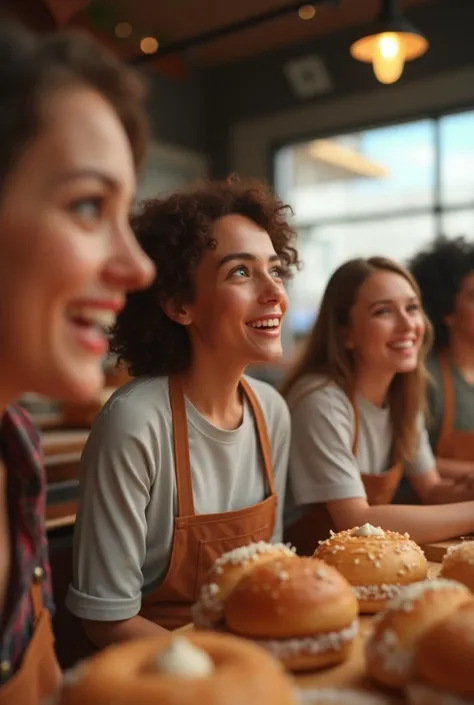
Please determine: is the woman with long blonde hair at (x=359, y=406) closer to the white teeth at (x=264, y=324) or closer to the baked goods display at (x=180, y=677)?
the white teeth at (x=264, y=324)

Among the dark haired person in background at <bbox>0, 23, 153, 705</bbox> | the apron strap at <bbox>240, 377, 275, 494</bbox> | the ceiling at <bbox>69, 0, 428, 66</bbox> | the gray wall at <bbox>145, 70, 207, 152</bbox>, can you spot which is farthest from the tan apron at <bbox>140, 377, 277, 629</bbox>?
the gray wall at <bbox>145, 70, 207, 152</bbox>

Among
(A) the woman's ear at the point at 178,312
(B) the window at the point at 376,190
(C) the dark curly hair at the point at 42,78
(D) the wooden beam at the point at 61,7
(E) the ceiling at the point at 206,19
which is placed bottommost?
(A) the woman's ear at the point at 178,312

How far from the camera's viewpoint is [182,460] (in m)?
1.56

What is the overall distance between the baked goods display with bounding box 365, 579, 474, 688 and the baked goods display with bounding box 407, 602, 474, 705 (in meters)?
0.02

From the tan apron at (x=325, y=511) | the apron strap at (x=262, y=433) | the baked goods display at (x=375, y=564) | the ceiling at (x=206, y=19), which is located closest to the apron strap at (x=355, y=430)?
the tan apron at (x=325, y=511)

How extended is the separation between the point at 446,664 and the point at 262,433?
99cm

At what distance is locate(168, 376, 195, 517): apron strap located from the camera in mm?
1548

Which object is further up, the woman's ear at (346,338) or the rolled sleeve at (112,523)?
the woman's ear at (346,338)

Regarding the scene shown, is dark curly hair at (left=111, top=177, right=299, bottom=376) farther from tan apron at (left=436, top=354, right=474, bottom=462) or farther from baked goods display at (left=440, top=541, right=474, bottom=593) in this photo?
tan apron at (left=436, top=354, right=474, bottom=462)

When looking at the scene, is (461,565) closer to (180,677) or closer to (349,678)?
(349,678)

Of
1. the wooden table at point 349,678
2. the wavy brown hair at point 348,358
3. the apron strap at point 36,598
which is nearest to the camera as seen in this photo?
the wooden table at point 349,678

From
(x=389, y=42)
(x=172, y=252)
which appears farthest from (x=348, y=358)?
(x=389, y=42)

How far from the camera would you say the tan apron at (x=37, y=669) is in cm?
93

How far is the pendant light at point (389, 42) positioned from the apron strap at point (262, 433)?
235 centimetres
